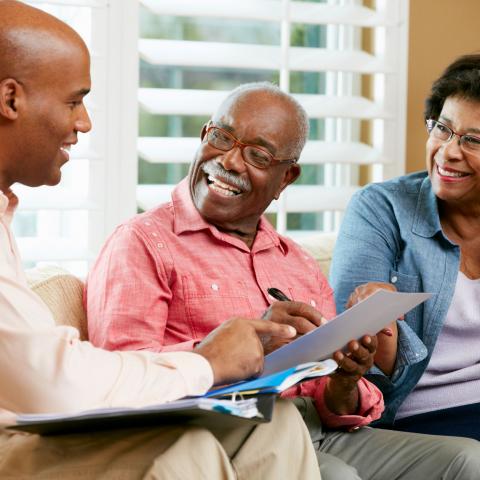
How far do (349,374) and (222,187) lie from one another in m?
0.48

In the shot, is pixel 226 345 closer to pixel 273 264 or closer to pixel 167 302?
pixel 167 302

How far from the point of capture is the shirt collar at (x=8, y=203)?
1413 mm

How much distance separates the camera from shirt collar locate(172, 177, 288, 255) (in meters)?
2.06

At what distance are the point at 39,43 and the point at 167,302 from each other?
2.16 ft

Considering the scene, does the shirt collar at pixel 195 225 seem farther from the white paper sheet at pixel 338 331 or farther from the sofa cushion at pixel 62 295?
the white paper sheet at pixel 338 331

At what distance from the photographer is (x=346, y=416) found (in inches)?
80.2

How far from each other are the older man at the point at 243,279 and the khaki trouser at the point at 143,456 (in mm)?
324

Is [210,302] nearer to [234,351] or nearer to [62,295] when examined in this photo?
[62,295]

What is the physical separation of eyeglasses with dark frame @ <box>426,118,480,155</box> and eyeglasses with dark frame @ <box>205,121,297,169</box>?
0.46 meters

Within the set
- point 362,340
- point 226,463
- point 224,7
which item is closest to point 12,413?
point 226,463

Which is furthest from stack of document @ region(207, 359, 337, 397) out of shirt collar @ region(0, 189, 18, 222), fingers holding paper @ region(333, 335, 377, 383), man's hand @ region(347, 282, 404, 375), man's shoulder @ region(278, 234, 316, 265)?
man's shoulder @ region(278, 234, 316, 265)

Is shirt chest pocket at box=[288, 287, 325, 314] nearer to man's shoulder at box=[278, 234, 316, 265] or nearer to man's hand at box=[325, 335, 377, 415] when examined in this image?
man's shoulder at box=[278, 234, 316, 265]

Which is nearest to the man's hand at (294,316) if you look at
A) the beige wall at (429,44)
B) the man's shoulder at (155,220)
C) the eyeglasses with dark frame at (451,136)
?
the man's shoulder at (155,220)

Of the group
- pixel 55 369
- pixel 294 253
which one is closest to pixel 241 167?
pixel 294 253
